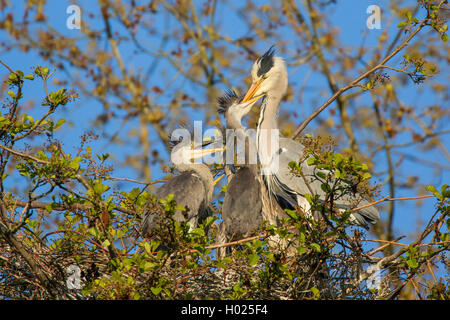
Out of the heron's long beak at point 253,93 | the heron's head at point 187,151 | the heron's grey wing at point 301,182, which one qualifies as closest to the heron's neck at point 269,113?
the heron's long beak at point 253,93

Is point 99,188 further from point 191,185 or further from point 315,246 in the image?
point 191,185

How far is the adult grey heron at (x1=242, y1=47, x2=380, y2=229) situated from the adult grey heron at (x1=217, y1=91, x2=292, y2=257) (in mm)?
127

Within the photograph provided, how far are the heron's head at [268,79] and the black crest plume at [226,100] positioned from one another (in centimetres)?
36

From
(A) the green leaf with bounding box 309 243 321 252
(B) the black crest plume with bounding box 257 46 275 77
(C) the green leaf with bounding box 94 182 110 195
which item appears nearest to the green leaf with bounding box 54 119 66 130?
(C) the green leaf with bounding box 94 182 110 195

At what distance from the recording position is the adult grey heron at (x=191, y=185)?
19.2 ft

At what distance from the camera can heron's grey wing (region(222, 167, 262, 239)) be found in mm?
5539

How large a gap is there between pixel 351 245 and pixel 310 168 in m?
1.90

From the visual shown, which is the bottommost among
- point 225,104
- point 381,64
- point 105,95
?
point 381,64

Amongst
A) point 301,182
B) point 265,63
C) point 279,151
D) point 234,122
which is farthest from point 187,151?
point 301,182

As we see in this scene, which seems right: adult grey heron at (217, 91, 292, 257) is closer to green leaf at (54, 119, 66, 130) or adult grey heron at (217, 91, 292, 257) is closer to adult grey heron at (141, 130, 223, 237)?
adult grey heron at (141, 130, 223, 237)

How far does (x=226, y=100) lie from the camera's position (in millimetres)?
7098

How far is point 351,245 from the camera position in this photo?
418 cm
